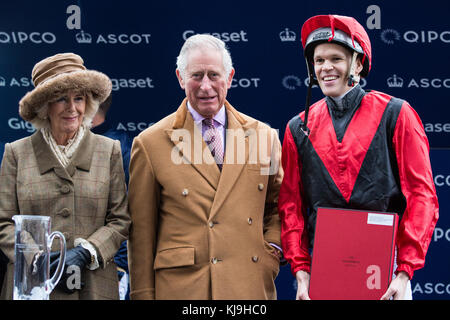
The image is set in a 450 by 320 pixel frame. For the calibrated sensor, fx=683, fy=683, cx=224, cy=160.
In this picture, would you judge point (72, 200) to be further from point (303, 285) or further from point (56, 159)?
point (303, 285)

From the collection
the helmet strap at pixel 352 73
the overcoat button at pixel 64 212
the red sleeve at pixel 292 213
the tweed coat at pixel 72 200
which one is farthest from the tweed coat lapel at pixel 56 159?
the helmet strap at pixel 352 73

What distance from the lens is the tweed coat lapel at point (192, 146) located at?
3.44 meters

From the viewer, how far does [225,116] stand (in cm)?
363

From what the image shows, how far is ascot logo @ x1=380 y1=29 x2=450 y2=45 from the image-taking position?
4879 mm

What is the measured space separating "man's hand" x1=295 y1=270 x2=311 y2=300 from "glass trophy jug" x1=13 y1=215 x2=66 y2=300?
1181 mm

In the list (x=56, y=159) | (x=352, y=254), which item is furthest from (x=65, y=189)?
(x=352, y=254)

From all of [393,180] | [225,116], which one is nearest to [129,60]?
[225,116]

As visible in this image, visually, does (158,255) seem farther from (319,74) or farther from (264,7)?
(264,7)

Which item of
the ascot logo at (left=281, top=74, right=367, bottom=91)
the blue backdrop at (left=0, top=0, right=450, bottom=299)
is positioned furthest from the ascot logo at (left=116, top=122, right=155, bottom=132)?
the ascot logo at (left=281, top=74, right=367, bottom=91)

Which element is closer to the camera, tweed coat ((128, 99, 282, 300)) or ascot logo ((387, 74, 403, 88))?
tweed coat ((128, 99, 282, 300))

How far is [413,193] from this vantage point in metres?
3.14

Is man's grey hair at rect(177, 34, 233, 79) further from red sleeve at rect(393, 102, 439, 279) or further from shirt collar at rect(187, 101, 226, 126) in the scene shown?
red sleeve at rect(393, 102, 439, 279)

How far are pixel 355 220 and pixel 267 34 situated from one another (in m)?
2.20

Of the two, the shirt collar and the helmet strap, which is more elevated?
the helmet strap
